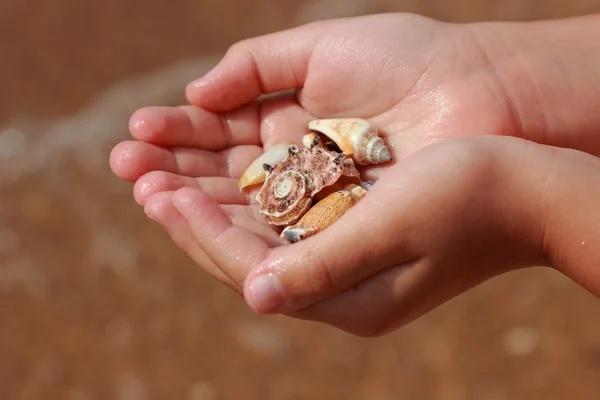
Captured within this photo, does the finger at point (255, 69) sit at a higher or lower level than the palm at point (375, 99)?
higher

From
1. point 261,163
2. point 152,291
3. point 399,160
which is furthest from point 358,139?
point 152,291

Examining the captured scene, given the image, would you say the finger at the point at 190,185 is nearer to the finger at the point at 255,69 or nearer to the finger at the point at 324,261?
the finger at the point at 255,69

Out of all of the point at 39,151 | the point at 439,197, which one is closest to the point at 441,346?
the point at 439,197

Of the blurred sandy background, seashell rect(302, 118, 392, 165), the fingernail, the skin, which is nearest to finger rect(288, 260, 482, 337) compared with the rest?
the skin

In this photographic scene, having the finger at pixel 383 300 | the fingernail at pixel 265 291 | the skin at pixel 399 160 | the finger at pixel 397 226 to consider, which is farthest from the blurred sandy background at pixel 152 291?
the fingernail at pixel 265 291

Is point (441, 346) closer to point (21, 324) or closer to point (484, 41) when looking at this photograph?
point (484, 41)

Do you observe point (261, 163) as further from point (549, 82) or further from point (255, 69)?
point (549, 82)

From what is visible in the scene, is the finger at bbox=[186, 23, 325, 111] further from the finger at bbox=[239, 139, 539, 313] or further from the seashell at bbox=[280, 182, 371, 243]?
the finger at bbox=[239, 139, 539, 313]
